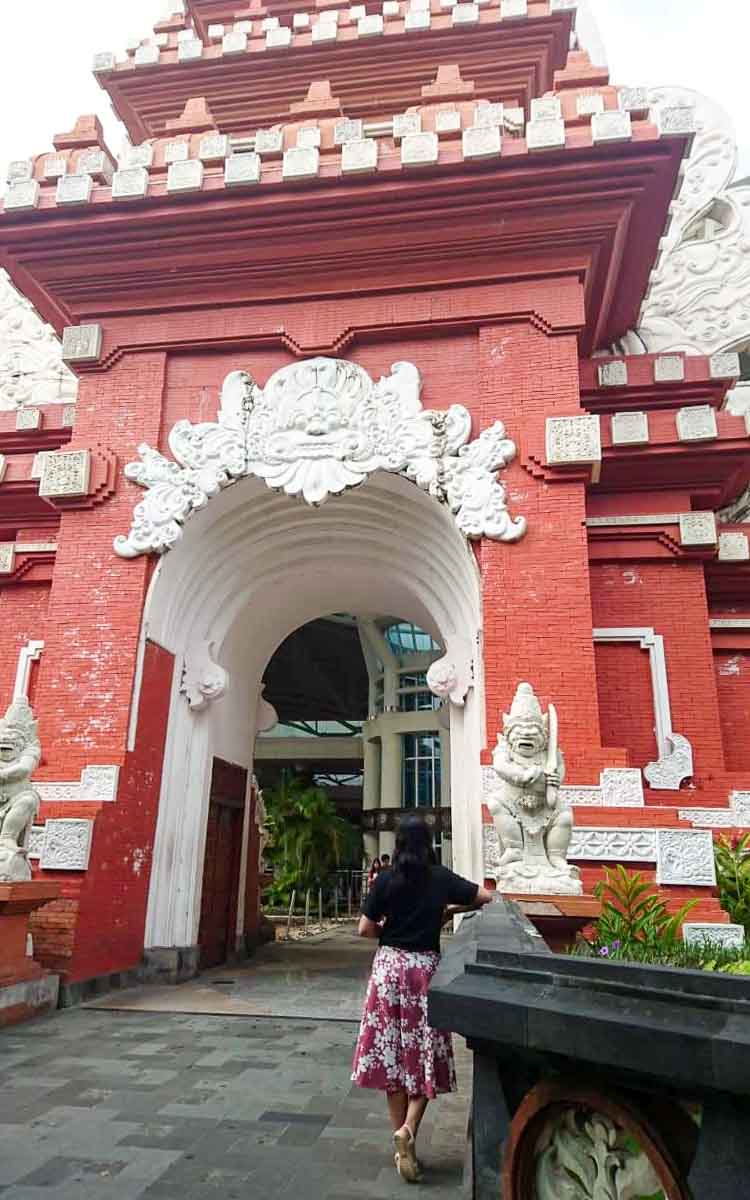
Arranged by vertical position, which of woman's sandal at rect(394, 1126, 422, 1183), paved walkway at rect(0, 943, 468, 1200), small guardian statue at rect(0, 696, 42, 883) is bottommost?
paved walkway at rect(0, 943, 468, 1200)

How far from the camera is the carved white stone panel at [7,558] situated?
11.0 metres

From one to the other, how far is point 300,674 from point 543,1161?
31.6 meters

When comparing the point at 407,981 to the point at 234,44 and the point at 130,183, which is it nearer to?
the point at 130,183

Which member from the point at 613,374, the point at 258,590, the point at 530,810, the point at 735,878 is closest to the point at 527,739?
the point at 530,810

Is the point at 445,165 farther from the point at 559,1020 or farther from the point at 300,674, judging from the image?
the point at 300,674

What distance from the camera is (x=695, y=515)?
9.76 meters

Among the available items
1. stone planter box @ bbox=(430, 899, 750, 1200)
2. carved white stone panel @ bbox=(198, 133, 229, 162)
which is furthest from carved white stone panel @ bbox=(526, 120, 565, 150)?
stone planter box @ bbox=(430, 899, 750, 1200)

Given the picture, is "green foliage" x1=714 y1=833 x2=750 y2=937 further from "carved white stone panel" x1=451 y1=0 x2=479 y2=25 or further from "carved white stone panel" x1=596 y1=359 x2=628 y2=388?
"carved white stone panel" x1=451 y1=0 x2=479 y2=25

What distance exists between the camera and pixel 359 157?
29.6ft

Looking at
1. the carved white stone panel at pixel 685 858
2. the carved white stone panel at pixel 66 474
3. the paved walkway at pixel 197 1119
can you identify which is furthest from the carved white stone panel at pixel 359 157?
the paved walkway at pixel 197 1119

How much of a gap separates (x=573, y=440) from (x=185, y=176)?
17.0ft

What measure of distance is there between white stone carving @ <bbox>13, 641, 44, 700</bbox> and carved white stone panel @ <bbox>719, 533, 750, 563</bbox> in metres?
8.46

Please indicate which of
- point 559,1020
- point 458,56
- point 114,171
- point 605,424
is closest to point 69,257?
point 114,171

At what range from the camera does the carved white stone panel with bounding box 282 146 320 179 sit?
29.8ft
